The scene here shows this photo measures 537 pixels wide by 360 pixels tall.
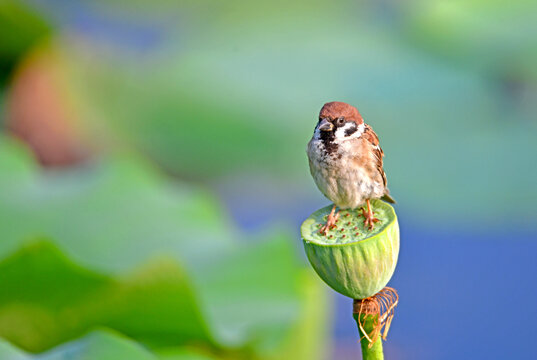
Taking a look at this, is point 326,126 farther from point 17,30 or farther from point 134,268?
point 17,30

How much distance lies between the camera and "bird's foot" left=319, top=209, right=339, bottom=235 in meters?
0.84

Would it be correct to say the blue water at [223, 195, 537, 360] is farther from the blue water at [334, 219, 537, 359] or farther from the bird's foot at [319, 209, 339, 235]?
the bird's foot at [319, 209, 339, 235]

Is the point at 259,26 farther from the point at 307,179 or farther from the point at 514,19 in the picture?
the point at 514,19

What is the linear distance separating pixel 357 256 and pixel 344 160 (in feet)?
0.57

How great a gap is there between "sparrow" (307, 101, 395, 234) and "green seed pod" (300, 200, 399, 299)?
0.05 metres

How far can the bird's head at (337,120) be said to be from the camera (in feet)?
2.83

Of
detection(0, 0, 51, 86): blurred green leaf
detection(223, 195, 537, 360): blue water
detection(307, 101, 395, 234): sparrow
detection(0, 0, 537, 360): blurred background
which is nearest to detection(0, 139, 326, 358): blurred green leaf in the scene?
detection(307, 101, 395, 234): sparrow

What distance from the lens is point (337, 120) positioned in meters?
0.87

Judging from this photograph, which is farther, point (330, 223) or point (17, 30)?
point (17, 30)

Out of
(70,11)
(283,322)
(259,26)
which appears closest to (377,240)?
(283,322)

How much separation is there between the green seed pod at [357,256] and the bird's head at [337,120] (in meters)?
0.12

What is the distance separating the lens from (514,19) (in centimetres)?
336

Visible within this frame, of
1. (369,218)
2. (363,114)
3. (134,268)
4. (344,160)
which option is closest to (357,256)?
(369,218)

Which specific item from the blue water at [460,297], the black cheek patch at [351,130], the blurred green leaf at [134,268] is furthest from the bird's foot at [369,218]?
the blue water at [460,297]
